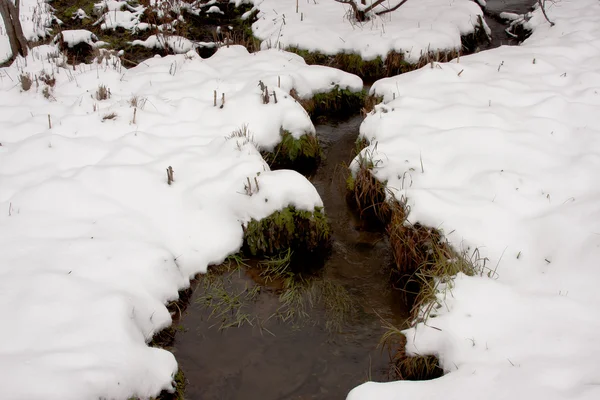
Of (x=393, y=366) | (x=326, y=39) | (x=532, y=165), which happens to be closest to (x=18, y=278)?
(x=393, y=366)

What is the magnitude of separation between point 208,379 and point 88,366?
97 centimetres

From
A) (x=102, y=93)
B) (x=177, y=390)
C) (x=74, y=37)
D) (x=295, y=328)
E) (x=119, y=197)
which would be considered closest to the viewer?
(x=177, y=390)

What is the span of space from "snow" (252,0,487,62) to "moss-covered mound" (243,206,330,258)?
4.63m

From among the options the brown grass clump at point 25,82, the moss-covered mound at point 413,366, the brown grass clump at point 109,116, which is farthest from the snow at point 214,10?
the moss-covered mound at point 413,366

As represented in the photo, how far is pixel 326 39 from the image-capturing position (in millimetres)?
8742

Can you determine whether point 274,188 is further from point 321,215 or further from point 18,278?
point 18,278

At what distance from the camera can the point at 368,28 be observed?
9062mm

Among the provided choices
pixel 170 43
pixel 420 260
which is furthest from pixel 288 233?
pixel 170 43

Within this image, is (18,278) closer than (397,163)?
Yes

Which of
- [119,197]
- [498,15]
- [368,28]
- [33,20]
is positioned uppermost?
[498,15]

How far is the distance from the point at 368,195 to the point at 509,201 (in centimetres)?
150

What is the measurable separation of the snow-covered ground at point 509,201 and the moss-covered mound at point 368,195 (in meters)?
0.15

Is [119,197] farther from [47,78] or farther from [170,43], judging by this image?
[170,43]

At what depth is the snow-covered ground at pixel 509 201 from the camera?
3004 mm
